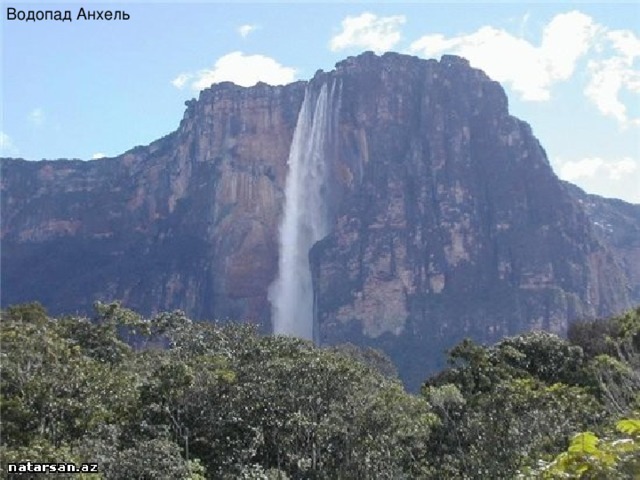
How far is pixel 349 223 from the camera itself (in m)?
93.5

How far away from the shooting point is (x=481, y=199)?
3802 inches

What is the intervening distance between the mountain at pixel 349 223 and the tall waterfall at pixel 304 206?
7.7 inches

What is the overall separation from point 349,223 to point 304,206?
8.62 meters

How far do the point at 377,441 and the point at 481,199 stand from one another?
260 ft

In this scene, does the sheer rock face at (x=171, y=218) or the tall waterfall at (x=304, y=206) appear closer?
the tall waterfall at (x=304, y=206)

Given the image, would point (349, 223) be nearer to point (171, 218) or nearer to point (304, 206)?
point (304, 206)

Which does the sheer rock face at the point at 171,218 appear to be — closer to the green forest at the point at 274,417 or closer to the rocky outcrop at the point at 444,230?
the rocky outcrop at the point at 444,230

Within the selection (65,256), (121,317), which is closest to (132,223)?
(65,256)

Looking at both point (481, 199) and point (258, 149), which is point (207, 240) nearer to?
point (258, 149)

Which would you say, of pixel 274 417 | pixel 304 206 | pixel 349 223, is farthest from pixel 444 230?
pixel 274 417

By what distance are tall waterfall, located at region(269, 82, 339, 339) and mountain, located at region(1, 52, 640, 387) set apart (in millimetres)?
195

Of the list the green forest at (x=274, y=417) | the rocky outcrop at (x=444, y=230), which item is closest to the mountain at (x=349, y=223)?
the rocky outcrop at (x=444, y=230)

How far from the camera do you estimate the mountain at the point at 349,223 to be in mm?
89562

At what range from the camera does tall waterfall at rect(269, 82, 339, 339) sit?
316 feet
